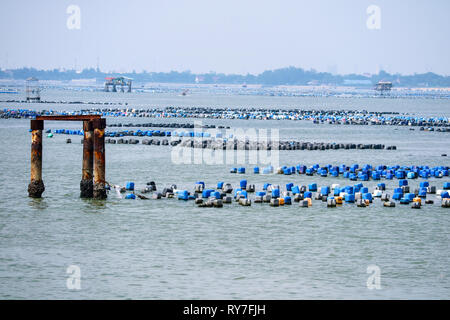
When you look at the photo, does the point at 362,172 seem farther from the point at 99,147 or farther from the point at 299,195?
the point at 99,147

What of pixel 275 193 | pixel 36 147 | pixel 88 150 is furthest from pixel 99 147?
pixel 275 193

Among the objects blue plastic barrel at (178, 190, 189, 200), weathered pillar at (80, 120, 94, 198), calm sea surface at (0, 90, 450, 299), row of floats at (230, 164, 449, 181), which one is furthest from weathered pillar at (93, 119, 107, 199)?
row of floats at (230, 164, 449, 181)

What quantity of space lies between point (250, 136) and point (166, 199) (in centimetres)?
4818

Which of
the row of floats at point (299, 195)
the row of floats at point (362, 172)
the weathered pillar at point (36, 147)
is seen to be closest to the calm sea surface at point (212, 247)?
the row of floats at point (299, 195)

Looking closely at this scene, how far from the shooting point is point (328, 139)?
87188 mm

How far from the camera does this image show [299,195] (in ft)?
132

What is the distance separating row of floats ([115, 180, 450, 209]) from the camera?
127 feet

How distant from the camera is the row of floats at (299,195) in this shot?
127 ft

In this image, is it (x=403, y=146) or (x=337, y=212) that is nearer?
(x=337, y=212)

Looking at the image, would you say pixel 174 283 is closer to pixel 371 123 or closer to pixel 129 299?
pixel 129 299
